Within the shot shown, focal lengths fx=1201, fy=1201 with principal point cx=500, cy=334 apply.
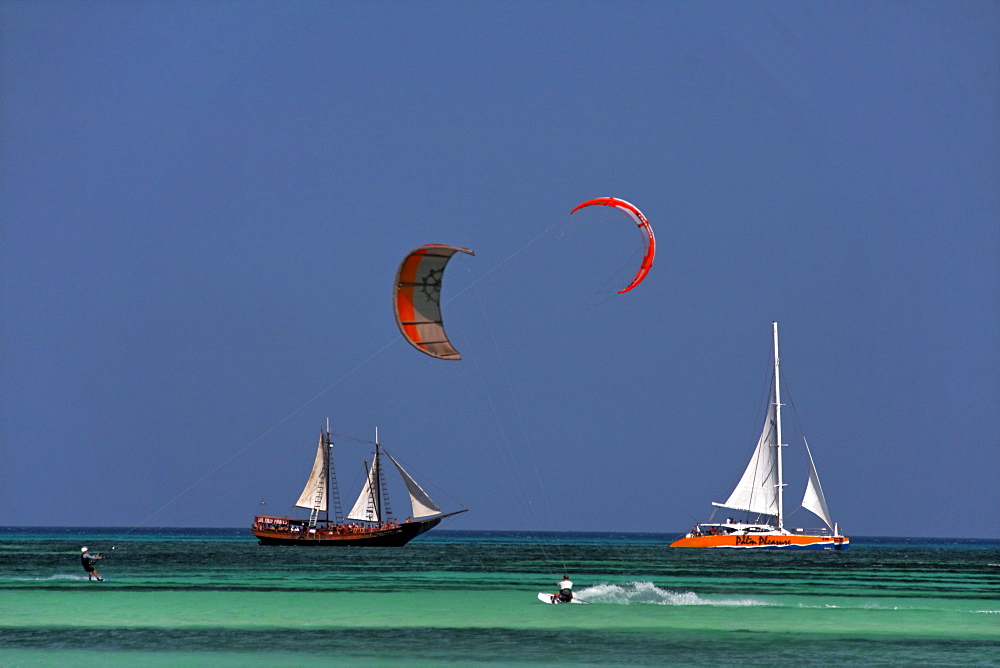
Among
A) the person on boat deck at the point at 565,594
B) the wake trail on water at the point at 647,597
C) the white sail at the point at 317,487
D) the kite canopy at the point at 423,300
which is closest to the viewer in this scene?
the kite canopy at the point at 423,300

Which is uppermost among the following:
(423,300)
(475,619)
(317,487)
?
(423,300)

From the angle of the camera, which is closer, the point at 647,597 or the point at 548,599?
the point at 548,599

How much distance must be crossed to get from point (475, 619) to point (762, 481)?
2007 inches

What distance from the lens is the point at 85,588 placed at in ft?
119

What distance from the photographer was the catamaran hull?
3007 inches

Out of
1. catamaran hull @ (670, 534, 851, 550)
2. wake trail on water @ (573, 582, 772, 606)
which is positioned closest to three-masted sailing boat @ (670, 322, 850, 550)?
catamaran hull @ (670, 534, 851, 550)

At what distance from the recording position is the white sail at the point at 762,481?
75688mm

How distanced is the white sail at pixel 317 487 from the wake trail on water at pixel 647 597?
148 ft

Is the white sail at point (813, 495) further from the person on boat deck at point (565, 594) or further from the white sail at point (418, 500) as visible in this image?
the person on boat deck at point (565, 594)

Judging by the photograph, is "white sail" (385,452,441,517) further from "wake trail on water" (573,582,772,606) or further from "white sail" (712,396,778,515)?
"wake trail on water" (573,582,772,606)

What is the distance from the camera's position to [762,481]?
2995 inches

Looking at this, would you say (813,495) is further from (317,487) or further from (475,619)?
(475,619)

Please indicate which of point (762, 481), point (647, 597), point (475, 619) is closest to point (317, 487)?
point (762, 481)

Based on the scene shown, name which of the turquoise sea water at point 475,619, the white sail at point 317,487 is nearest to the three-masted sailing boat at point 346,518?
the white sail at point 317,487
